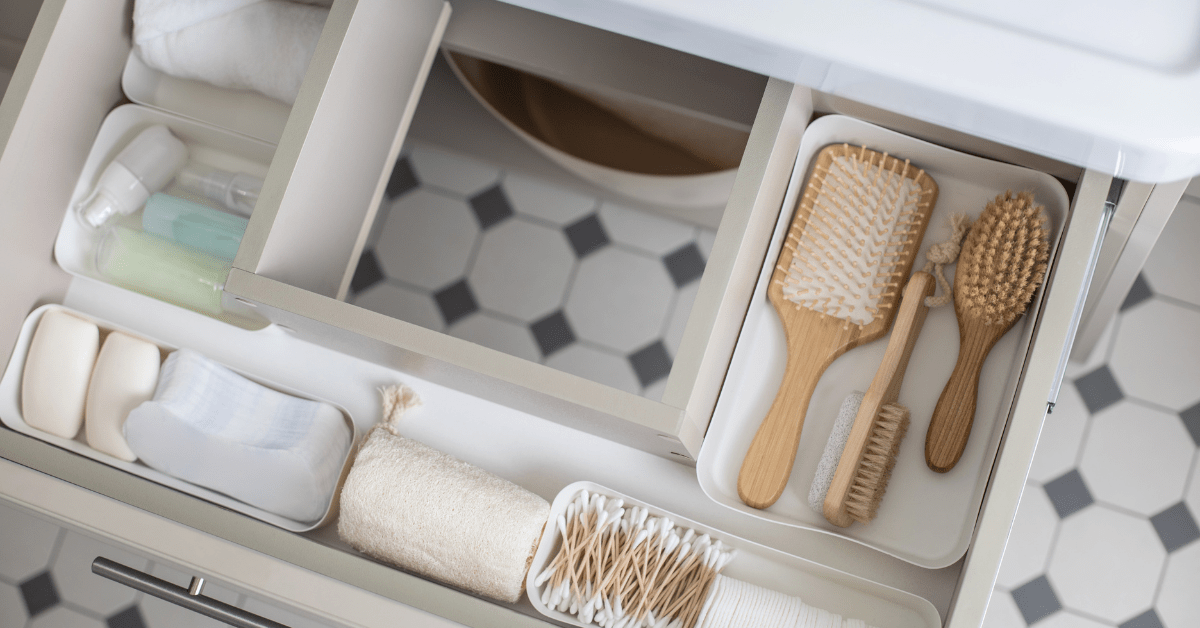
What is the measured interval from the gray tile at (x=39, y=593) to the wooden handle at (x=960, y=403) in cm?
180

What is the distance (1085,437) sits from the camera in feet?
4.44

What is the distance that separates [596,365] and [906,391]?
83cm

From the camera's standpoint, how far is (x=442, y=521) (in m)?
0.71

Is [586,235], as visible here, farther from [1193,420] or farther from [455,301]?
[1193,420]

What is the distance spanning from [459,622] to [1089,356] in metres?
1.27

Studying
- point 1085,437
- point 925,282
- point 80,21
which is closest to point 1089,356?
point 1085,437

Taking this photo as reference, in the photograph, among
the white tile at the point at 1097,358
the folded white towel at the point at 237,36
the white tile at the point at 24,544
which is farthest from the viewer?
the white tile at the point at 24,544

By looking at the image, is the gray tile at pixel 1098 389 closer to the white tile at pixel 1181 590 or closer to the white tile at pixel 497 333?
the white tile at pixel 1181 590

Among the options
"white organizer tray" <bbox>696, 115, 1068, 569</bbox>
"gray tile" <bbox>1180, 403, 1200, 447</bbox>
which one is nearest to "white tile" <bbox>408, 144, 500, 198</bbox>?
"white organizer tray" <bbox>696, 115, 1068, 569</bbox>

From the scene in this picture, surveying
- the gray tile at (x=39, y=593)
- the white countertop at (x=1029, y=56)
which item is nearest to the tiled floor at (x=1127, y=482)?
the white countertop at (x=1029, y=56)

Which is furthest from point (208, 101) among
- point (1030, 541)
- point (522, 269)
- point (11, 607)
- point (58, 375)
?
point (1030, 541)

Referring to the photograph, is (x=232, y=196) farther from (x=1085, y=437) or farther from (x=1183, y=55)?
(x=1085, y=437)

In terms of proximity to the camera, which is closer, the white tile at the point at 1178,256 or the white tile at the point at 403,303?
the white tile at the point at 1178,256

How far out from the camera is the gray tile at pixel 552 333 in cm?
154
